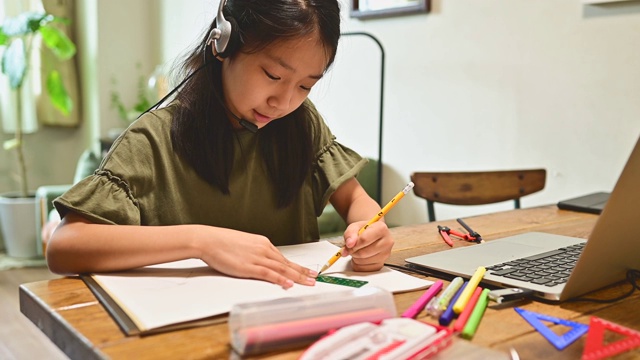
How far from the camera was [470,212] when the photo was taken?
227 centimetres

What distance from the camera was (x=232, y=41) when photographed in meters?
0.96

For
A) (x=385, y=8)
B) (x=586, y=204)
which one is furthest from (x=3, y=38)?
(x=586, y=204)

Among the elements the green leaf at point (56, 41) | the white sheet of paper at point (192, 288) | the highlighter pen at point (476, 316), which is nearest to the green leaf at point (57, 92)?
the green leaf at point (56, 41)

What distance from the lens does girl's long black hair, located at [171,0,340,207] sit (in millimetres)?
959

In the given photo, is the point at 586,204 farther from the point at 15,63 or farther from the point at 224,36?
the point at 15,63

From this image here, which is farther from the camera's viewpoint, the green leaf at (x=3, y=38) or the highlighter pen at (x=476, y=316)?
the green leaf at (x=3, y=38)

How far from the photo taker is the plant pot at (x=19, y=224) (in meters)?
3.38

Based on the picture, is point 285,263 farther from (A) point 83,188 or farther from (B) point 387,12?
(B) point 387,12

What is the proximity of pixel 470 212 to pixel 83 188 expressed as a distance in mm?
1677

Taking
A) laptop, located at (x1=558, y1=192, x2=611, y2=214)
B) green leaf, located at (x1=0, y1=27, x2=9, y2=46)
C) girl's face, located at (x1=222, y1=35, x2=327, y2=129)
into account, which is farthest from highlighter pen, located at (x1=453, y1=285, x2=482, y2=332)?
green leaf, located at (x1=0, y1=27, x2=9, y2=46)

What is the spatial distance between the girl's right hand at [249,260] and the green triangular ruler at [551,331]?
24cm

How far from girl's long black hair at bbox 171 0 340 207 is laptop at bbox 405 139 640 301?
0.37m

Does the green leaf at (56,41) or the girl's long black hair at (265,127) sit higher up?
the green leaf at (56,41)

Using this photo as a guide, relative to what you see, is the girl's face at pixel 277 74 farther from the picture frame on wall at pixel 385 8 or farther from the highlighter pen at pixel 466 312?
the picture frame on wall at pixel 385 8
